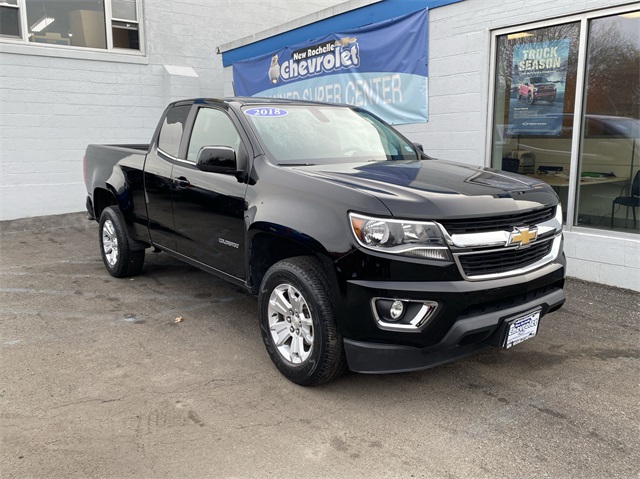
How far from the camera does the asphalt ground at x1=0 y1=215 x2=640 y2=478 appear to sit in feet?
8.96

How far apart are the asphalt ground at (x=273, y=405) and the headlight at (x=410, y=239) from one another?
38.5 inches

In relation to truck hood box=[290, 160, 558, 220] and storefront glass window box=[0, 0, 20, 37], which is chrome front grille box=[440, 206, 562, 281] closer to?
truck hood box=[290, 160, 558, 220]

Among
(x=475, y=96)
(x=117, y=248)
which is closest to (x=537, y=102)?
(x=475, y=96)

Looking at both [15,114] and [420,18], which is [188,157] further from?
[15,114]

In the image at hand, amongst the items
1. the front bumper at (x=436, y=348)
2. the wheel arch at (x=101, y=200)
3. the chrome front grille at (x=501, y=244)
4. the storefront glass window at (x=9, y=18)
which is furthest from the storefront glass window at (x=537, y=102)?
the storefront glass window at (x=9, y=18)

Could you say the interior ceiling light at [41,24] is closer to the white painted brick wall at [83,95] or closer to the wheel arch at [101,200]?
the white painted brick wall at [83,95]

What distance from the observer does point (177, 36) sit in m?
11.2

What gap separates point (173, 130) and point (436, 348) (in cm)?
328

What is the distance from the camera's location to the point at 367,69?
7.82 metres

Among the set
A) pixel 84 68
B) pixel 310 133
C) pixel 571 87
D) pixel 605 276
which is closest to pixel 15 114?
pixel 84 68

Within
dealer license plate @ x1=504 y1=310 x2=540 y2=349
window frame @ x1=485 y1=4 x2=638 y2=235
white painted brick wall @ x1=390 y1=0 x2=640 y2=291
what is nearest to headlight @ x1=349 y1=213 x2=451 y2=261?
dealer license plate @ x1=504 y1=310 x2=540 y2=349

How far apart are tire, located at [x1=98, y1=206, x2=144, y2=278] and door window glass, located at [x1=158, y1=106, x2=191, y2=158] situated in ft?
3.66

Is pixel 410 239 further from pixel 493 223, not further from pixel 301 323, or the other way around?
pixel 301 323

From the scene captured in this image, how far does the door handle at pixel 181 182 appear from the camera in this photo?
450 centimetres
